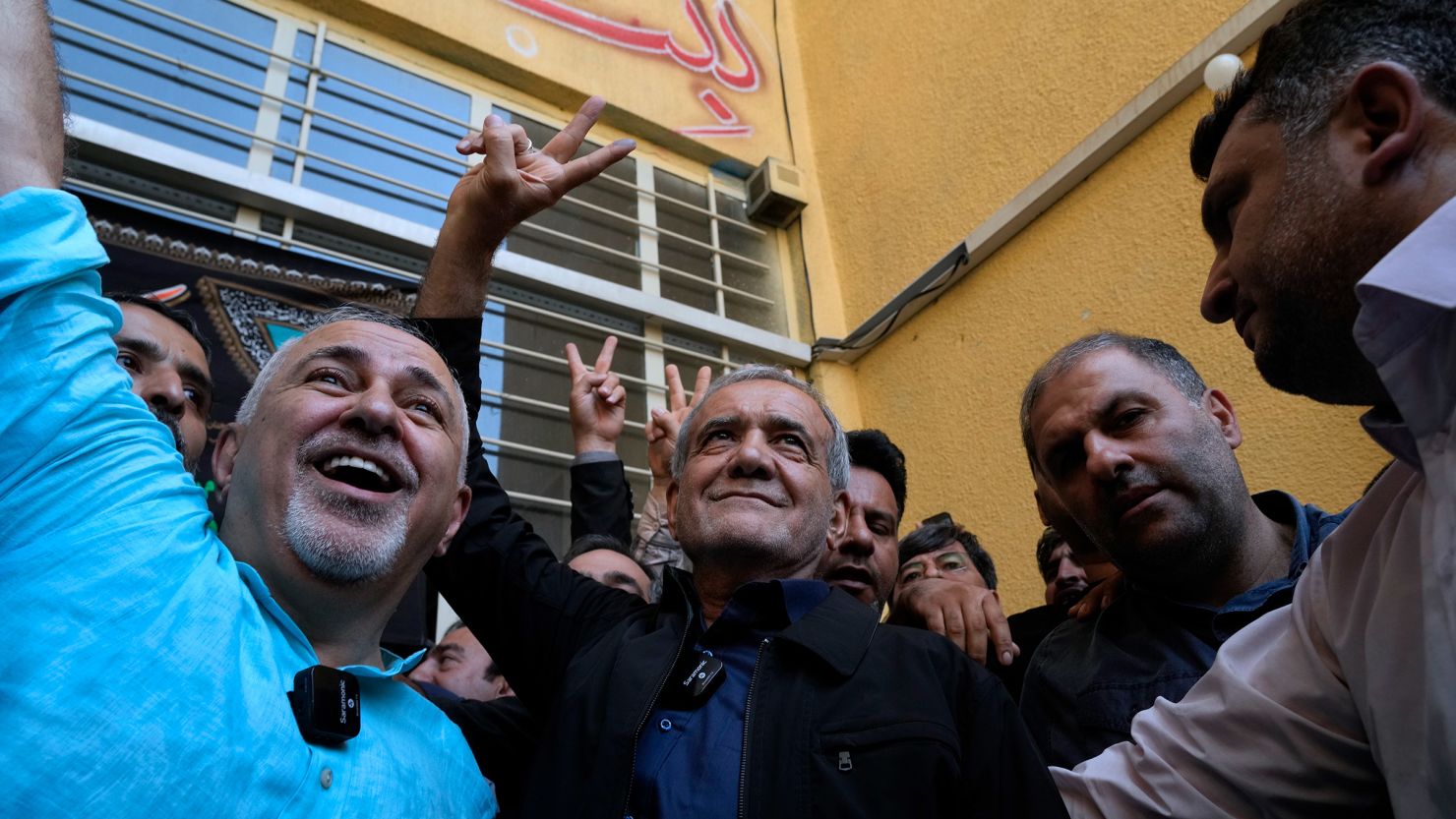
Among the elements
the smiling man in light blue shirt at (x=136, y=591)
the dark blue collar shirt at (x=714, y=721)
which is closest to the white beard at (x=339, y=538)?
the smiling man in light blue shirt at (x=136, y=591)

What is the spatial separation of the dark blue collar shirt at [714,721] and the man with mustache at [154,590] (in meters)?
0.31

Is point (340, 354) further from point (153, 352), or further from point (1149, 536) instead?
point (1149, 536)

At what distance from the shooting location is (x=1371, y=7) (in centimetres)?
116

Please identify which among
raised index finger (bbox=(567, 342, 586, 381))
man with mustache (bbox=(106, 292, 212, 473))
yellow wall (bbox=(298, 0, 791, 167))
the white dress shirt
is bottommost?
the white dress shirt

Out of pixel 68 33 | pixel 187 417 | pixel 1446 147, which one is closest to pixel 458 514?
pixel 187 417

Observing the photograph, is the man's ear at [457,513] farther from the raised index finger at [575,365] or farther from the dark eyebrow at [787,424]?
the raised index finger at [575,365]

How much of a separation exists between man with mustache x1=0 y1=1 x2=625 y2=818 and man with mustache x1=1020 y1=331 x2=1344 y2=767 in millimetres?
1144

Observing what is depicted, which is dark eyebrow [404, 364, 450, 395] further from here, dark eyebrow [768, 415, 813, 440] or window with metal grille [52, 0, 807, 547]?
window with metal grille [52, 0, 807, 547]

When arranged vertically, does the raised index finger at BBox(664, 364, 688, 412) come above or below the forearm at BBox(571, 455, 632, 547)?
→ above

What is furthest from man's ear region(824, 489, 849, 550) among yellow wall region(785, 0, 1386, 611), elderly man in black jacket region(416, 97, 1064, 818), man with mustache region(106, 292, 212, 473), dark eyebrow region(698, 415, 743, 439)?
yellow wall region(785, 0, 1386, 611)

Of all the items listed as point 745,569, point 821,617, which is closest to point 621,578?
point 745,569

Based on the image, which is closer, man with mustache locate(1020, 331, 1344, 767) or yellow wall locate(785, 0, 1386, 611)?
man with mustache locate(1020, 331, 1344, 767)

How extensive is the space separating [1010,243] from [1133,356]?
2274mm

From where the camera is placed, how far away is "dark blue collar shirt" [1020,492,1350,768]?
1.66m
